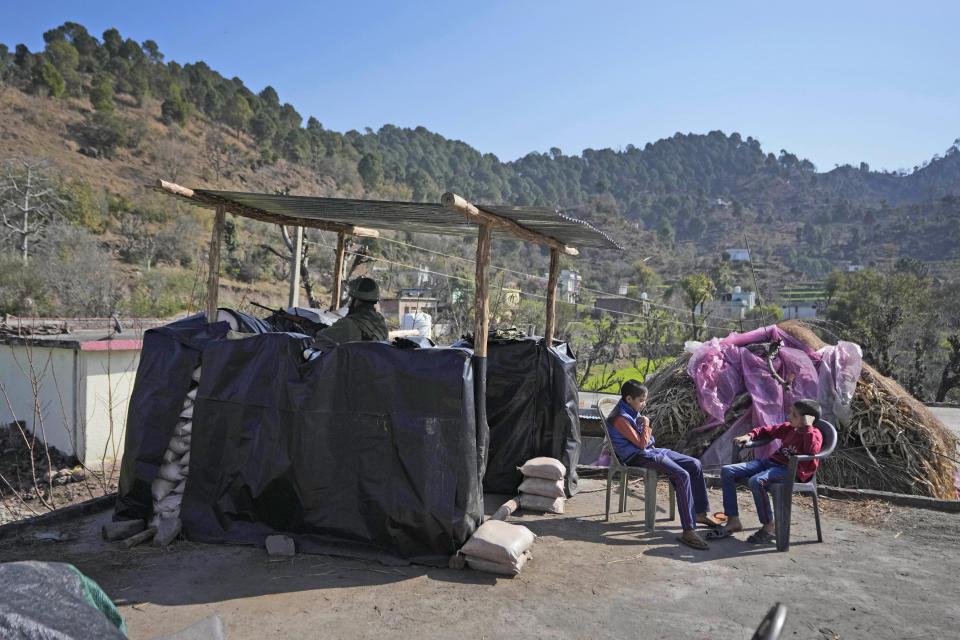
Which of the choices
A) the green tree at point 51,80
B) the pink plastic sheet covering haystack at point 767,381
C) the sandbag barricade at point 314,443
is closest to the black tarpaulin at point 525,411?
the sandbag barricade at point 314,443

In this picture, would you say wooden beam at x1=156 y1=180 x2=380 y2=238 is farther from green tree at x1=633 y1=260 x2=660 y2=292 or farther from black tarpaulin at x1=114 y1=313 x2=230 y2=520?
green tree at x1=633 y1=260 x2=660 y2=292

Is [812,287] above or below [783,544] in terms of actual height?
above

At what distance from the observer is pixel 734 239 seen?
379ft

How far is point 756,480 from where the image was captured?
5.44 meters

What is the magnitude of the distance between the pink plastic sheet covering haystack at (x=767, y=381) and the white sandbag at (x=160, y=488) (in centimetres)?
600

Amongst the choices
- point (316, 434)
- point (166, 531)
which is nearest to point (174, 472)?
point (166, 531)

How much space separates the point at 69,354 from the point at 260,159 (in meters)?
61.5

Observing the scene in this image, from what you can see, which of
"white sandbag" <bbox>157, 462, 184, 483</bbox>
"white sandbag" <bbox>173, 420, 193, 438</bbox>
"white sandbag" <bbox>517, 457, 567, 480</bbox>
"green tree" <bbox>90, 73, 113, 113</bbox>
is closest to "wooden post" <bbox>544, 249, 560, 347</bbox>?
"white sandbag" <bbox>517, 457, 567, 480</bbox>

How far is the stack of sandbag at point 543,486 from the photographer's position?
610 cm

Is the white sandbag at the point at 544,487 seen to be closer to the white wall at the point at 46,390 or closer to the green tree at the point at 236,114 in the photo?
the white wall at the point at 46,390

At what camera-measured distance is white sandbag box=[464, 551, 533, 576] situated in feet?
15.1

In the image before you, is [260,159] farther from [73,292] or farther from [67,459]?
[67,459]

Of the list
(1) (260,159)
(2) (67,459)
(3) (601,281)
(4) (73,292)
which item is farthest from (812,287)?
(2) (67,459)

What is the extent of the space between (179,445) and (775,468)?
4.65 m
